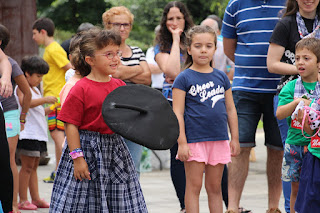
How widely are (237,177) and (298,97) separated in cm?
137

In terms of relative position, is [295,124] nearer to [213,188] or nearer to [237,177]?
[213,188]

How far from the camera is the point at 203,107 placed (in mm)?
5000

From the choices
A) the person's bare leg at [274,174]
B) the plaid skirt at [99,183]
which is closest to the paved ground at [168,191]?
the person's bare leg at [274,174]

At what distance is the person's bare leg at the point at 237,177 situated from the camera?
5875 millimetres

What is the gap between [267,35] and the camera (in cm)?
577

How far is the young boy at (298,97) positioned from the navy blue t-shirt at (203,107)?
0.47 metres

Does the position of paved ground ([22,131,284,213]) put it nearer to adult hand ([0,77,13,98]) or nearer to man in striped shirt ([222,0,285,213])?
man in striped shirt ([222,0,285,213])

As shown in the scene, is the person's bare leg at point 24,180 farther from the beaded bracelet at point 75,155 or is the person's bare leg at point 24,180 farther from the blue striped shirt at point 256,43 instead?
the beaded bracelet at point 75,155

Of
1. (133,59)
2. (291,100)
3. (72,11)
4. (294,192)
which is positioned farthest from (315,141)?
(72,11)

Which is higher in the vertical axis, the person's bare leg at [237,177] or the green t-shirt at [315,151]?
the green t-shirt at [315,151]

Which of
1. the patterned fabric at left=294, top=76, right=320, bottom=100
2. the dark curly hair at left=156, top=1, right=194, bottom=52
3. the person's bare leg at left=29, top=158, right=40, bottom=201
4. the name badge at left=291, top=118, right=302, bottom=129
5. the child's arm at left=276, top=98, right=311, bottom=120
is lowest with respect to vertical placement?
the person's bare leg at left=29, top=158, right=40, bottom=201

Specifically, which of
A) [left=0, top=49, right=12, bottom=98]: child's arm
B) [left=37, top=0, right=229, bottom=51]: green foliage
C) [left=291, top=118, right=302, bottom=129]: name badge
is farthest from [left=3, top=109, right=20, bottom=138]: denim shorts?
[left=37, top=0, right=229, bottom=51]: green foliage

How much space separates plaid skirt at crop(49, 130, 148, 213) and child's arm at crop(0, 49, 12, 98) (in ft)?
4.11

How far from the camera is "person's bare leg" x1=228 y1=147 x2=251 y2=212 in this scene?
19.3 feet
